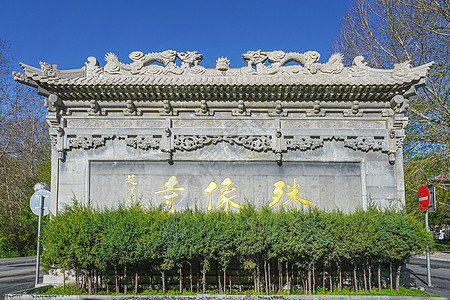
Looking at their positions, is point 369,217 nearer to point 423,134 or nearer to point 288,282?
point 288,282

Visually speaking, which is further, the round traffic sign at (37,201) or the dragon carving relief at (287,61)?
the dragon carving relief at (287,61)

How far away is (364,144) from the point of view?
1009 cm

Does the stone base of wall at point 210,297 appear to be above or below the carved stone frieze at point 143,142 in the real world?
below

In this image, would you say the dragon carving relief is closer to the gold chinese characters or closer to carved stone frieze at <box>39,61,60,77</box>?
the gold chinese characters

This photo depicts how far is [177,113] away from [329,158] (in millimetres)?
A: 4213

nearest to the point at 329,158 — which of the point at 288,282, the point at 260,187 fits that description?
the point at 260,187

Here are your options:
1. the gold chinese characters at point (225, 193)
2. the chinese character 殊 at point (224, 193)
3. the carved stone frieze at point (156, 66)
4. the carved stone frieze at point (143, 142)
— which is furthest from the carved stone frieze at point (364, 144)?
the carved stone frieze at point (143, 142)

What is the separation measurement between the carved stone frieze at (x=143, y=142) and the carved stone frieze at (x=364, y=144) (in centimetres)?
501

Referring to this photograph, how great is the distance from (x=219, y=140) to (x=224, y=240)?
3063 mm

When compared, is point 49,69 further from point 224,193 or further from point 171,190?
point 224,193

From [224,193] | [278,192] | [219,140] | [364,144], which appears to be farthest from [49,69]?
[364,144]

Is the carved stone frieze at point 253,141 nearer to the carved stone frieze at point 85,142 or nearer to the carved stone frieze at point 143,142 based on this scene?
the carved stone frieze at point 143,142

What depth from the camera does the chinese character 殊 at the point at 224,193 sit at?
981 centimetres

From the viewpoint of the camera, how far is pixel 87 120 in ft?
33.7
